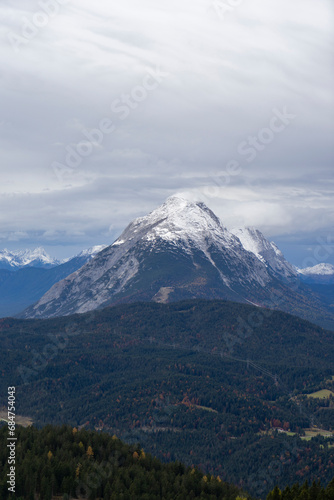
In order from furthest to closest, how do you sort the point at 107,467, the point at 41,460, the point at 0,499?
the point at 107,467 < the point at 41,460 < the point at 0,499

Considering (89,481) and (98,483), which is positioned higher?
(89,481)

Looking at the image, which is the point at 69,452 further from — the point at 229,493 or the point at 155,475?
the point at 229,493

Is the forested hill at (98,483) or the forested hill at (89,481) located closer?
the forested hill at (98,483)

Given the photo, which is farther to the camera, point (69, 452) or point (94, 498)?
point (69, 452)

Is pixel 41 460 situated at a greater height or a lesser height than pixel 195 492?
greater

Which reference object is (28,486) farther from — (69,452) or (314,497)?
(314,497)

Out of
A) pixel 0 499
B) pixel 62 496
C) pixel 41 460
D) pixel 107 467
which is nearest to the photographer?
pixel 0 499

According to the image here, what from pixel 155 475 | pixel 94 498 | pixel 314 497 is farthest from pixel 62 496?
pixel 314 497

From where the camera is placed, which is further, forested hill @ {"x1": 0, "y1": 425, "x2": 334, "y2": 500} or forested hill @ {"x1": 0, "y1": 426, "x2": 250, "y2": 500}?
forested hill @ {"x1": 0, "y1": 426, "x2": 250, "y2": 500}

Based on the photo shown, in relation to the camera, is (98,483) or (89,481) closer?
(98,483)

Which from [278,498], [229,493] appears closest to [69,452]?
[229,493]
